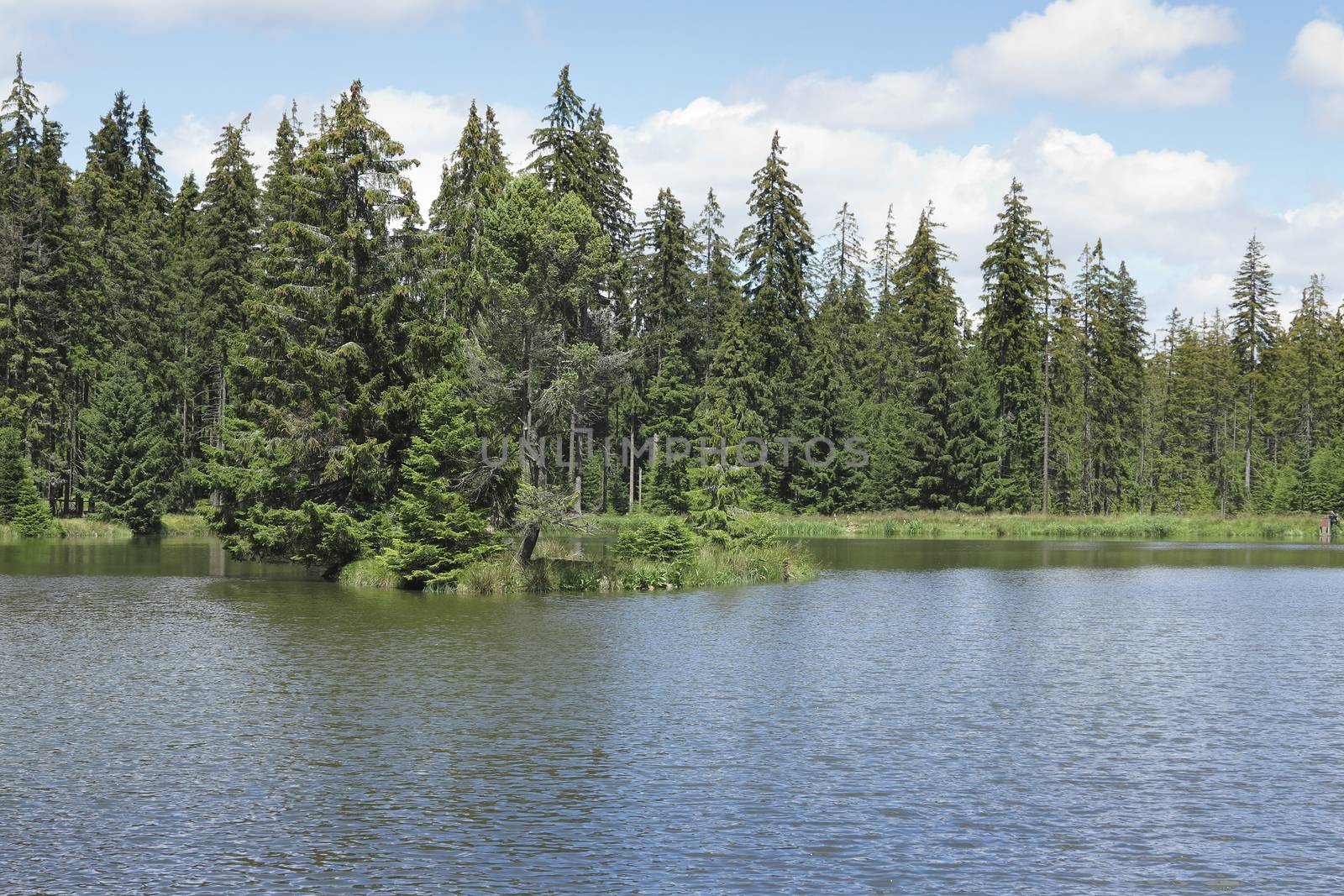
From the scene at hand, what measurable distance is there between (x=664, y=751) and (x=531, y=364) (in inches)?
953

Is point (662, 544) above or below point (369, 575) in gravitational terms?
above

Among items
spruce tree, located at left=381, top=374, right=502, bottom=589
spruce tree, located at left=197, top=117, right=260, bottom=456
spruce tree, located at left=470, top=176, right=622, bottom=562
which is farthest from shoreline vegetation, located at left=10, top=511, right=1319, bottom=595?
spruce tree, located at left=197, top=117, right=260, bottom=456

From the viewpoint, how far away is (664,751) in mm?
17594

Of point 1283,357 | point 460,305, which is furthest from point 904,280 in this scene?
point 460,305

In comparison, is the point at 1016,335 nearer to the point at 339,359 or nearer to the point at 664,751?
the point at 339,359

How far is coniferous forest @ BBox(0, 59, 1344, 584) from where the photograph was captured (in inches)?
1622

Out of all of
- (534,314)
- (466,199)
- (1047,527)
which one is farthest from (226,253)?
(1047,527)

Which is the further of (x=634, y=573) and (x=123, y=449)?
(x=123, y=449)

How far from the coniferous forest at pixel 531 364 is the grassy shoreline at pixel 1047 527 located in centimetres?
553

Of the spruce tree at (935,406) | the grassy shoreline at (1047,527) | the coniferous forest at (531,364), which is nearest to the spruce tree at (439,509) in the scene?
the coniferous forest at (531,364)

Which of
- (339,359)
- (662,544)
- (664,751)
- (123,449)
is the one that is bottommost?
(664,751)

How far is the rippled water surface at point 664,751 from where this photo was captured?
41.2 feet

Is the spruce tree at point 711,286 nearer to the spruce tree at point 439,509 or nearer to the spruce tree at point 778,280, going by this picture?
the spruce tree at point 778,280

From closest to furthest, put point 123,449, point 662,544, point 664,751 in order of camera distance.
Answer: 1. point 664,751
2. point 662,544
3. point 123,449
